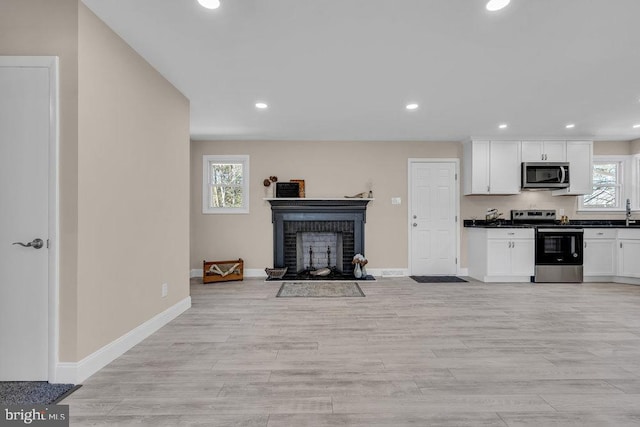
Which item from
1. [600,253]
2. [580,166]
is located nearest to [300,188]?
[580,166]

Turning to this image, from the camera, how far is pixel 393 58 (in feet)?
8.52

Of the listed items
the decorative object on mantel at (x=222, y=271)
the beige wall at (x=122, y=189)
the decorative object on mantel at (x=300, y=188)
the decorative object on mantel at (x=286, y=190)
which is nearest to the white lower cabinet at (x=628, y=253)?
the decorative object on mantel at (x=300, y=188)

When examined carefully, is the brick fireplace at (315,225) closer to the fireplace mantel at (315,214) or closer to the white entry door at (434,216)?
the fireplace mantel at (315,214)

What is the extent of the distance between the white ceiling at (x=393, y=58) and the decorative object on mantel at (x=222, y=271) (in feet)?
7.38

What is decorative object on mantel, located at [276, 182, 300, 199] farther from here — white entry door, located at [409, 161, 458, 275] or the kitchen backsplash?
the kitchen backsplash

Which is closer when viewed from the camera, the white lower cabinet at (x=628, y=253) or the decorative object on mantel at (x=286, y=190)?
the white lower cabinet at (x=628, y=253)

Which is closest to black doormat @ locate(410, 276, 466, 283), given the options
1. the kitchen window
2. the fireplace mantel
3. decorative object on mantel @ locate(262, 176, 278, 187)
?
the fireplace mantel

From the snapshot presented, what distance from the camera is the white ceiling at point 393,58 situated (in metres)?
2.02

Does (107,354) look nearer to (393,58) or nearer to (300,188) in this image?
(393,58)

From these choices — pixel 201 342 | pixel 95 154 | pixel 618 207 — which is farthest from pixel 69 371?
pixel 618 207

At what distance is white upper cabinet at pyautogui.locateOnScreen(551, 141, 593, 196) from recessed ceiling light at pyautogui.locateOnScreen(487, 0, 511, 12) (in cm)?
454

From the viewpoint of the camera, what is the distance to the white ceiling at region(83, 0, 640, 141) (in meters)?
2.02

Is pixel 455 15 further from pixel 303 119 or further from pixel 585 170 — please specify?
pixel 585 170

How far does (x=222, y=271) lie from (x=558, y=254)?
5.51 meters
